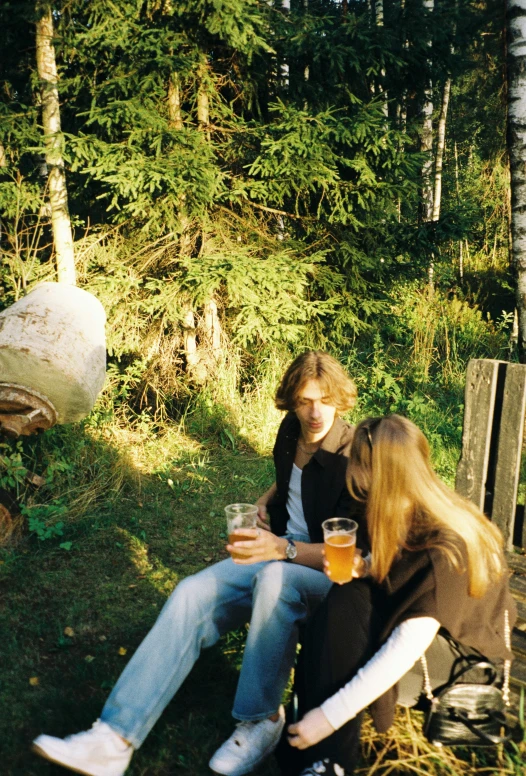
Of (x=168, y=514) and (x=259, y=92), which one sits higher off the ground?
(x=259, y=92)

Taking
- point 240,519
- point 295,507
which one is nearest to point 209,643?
point 240,519

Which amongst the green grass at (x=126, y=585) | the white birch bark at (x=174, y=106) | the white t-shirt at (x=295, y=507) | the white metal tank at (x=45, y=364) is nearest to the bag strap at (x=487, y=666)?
the green grass at (x=126, y=585)

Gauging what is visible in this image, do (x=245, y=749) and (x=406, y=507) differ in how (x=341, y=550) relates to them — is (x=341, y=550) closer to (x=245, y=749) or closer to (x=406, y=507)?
(x=406, y=507)

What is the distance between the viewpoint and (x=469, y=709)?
2021mm

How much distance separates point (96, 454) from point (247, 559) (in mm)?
2966

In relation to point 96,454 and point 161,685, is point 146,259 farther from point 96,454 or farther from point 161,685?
point 161,685

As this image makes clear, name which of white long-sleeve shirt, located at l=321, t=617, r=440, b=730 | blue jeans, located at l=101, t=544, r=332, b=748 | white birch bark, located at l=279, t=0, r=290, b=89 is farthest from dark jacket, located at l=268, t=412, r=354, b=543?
white birch bark, located at l=279, t=0, r=290, b=89

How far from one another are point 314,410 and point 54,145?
414cm

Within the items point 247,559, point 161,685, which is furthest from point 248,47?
point 161,685

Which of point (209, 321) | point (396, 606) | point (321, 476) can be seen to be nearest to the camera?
point (396, 606)

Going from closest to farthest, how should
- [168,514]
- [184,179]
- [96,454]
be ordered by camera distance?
[168,514] → [96,454] → [184,179]

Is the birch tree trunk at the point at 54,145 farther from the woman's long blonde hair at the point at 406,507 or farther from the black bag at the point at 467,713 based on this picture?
the black bag at the point at 467,713

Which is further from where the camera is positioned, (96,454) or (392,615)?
(96,454)

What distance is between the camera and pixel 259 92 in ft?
21.7
